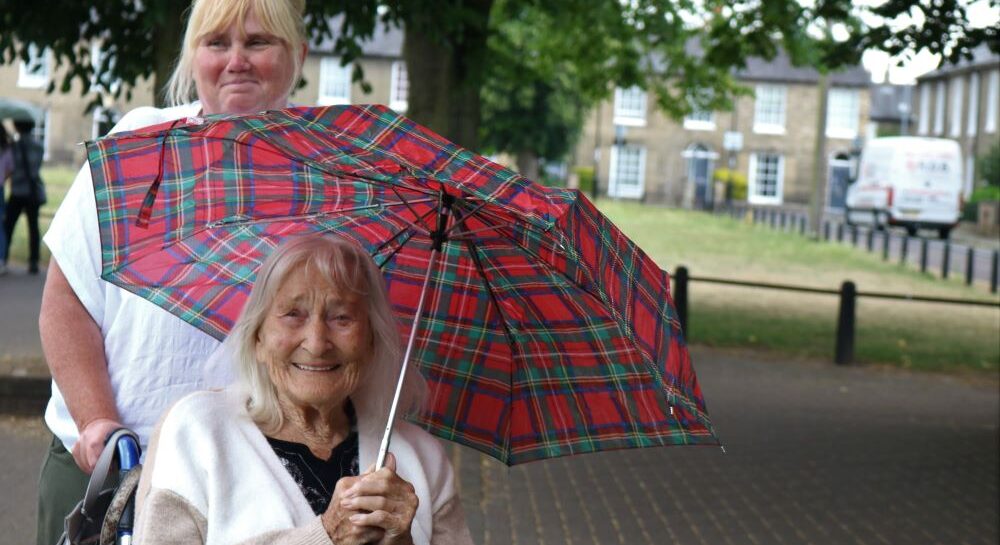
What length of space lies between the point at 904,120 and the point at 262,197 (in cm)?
8327

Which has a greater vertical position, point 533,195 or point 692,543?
point 533,195

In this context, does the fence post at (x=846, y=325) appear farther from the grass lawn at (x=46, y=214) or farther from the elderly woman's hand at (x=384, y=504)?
the elderly woman's hand at (x=384, y=504)

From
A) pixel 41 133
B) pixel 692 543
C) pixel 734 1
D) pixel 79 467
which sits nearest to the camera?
pixel 79 467

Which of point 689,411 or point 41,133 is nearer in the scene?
point 689,411

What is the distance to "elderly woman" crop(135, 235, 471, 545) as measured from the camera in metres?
2.87

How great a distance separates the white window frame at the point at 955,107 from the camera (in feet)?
239

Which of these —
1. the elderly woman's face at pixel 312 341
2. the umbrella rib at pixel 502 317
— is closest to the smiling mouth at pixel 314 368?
the elderly woman's face at pixel 312 341

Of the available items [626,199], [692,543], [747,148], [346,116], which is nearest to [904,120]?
[747,148]

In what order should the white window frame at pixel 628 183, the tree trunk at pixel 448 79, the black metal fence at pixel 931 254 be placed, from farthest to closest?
the white window frame at pixel 628 183 < the black metal fence at pixel 931 254 < the tree trunk at pixel 448 79

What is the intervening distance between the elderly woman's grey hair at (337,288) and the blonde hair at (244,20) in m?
0.49

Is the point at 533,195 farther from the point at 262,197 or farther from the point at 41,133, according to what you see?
the point at 41,133

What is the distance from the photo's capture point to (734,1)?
73.5 ft

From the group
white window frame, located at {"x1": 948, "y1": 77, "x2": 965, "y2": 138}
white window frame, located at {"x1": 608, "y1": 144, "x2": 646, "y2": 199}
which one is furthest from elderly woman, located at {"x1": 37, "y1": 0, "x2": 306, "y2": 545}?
white window frame, located at {"x1": 608, "y1": 144, "x2": 646, "y2": 199}

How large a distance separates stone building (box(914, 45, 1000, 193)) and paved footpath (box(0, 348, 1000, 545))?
5145cm
